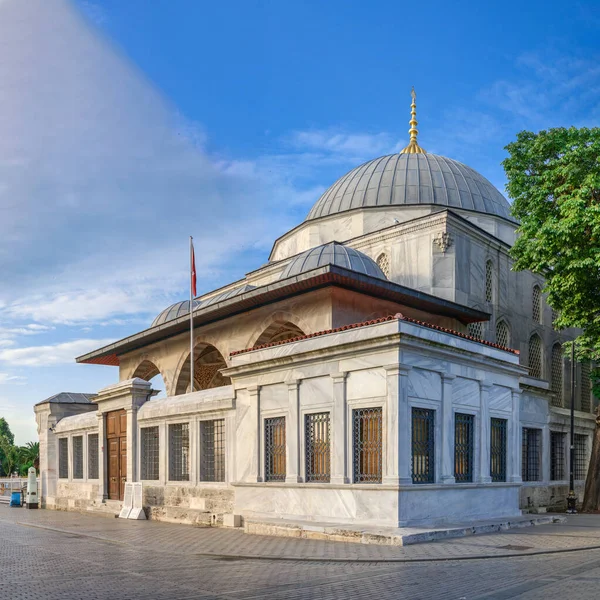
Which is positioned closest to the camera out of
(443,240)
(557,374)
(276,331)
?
(276,331)

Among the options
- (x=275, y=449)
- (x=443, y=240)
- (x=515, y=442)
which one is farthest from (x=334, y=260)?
(x=515, y=442)

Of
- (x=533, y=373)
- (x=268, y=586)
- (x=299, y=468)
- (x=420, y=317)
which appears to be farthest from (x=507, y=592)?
(x=533, y=373)

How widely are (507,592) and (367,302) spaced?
14.1 meters

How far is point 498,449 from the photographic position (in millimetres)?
17453

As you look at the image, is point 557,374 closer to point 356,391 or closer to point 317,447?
point 317,447

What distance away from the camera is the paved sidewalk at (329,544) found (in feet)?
37.8

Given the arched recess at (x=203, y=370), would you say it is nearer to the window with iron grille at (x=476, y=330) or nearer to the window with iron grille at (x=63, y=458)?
the window with iron grille at (x=63, y=458)

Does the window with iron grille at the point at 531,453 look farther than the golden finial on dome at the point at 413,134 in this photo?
No

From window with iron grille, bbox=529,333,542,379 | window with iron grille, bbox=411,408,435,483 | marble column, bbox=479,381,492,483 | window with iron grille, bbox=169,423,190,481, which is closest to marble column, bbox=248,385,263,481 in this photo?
window with iron grille, bbox=169,423,190,481

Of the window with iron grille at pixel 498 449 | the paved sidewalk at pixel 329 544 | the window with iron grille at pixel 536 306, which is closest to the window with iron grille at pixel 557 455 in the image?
the paved sidewalk at pixel 329 544

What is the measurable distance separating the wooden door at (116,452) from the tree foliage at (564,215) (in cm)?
1240

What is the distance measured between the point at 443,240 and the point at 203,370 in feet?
41.0

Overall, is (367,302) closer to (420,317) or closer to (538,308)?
(420,317)

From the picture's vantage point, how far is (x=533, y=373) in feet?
95.0
